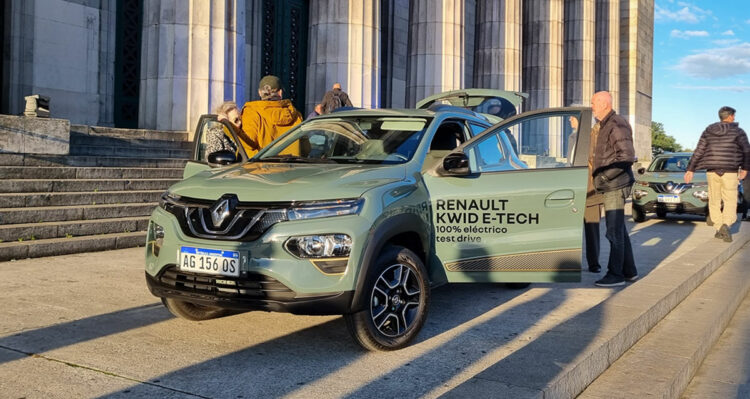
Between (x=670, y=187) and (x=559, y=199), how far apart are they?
33.4 feet

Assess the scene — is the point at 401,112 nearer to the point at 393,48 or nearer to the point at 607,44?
the point at 393,48

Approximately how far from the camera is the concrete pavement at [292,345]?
3.45 m

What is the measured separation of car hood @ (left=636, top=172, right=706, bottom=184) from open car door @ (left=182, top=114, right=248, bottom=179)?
10.3 metres

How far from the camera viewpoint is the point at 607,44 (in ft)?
100.0

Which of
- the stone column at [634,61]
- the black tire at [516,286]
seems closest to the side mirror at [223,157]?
the black tire at [516,286]

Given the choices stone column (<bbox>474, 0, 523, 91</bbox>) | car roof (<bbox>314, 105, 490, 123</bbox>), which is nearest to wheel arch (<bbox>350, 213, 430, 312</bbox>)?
car roof (<bbox>314, 105, 490, 123</bbox>)

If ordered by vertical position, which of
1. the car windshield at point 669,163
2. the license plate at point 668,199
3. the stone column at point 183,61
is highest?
the stone column at point 183,61

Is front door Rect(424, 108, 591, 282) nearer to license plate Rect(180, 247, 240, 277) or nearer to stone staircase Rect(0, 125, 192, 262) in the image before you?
license plate Rect(180, 247, 240, 277)

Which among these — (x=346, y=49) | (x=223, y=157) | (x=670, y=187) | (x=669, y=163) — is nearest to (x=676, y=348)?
(x=223, y=157)

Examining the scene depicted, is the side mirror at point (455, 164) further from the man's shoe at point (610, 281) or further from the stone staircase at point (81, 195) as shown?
the stone staircase at point (81, 195)

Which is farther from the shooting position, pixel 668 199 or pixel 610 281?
pixel 668 199

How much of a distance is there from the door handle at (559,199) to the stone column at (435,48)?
44.0 feet

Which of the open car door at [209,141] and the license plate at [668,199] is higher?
the open car door at [209,141]

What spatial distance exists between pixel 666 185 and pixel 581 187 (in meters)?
10.1
